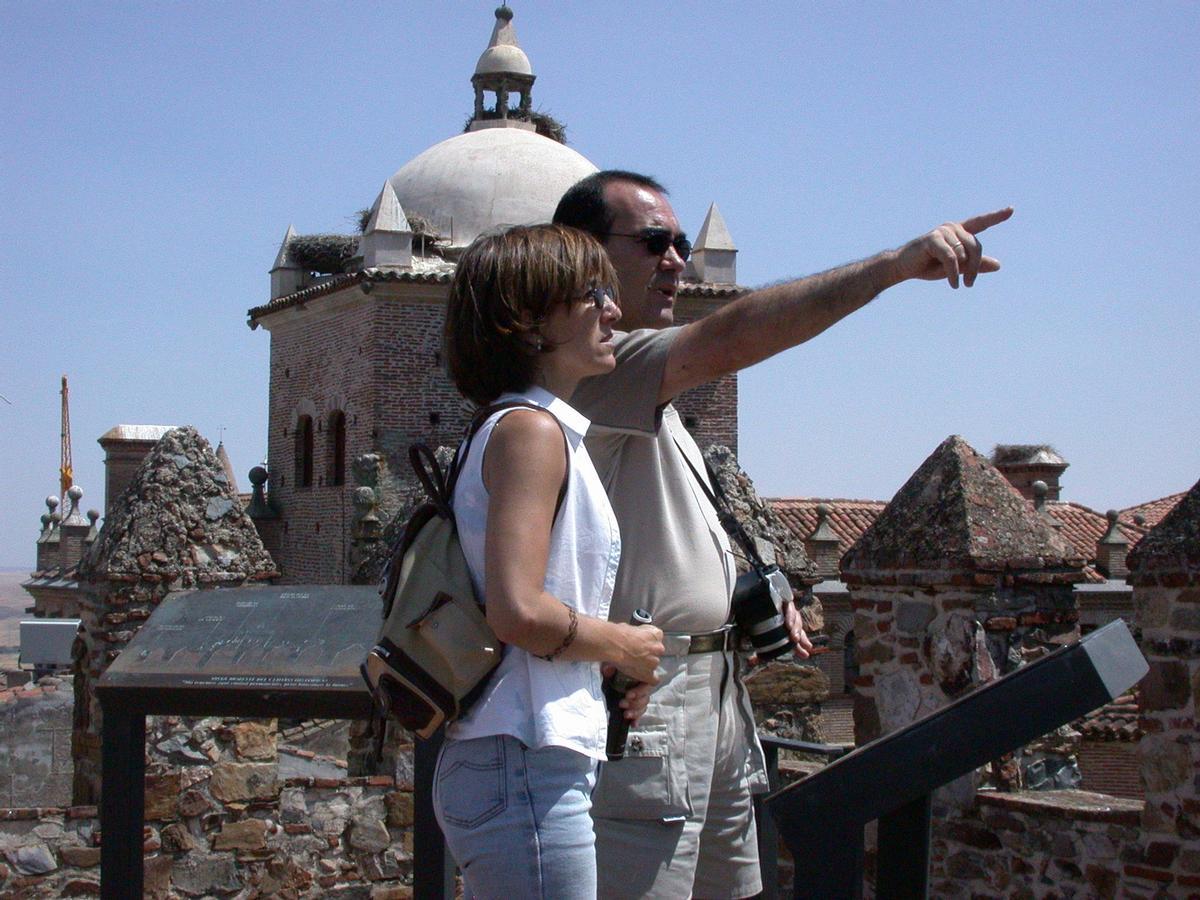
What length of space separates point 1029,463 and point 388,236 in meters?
14.9

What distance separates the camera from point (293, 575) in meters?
31.9

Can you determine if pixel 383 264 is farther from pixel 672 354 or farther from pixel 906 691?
pixel 672 354

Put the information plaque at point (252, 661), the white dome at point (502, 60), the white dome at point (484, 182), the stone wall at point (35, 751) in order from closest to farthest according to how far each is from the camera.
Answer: the information plaque at point (252, 661), the stone wall at point (35, 751), the white dome at point (484, 182), the white dome at point (502, 60)

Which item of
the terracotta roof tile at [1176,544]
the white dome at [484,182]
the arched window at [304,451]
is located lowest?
the terracotta roof tile at [1176,544]

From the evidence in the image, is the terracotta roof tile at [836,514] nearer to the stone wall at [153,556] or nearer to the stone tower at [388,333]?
the stone tower at [388,333]

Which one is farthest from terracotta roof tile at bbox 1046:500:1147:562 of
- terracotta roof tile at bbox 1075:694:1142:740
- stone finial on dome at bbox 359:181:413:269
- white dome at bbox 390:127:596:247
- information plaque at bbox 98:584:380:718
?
information plaque at bbox 98:584:380:718

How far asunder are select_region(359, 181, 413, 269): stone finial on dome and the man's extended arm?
26603 millimetres

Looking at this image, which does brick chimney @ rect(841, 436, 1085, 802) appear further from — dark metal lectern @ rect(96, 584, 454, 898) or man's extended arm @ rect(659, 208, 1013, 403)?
man's extended arm @ rect(659, 208, 1013, 403)

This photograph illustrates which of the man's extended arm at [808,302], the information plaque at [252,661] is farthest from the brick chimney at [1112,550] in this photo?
the man's extended arm at [808,302]

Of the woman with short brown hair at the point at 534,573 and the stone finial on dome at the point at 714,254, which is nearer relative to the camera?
the woman with short brown hair at the point at 534,573

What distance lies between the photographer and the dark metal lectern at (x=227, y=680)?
504cm

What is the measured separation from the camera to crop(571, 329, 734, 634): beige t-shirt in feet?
10.5

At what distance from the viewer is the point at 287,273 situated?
33344mm

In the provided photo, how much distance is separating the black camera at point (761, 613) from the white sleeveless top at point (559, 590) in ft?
2.22
